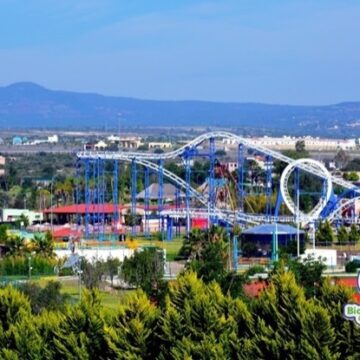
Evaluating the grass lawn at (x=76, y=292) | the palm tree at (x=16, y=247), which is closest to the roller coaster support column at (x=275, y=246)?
the grass lawn at (x=76, y=292)

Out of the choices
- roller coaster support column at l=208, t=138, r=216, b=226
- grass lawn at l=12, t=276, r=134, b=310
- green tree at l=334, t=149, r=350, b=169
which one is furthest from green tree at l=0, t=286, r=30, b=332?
green tree at l=334, t=149, r=350, b=169

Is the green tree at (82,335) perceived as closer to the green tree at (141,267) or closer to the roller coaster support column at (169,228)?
the green tree at (141,267)

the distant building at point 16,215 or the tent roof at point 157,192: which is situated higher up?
the tent roof at point 157,192

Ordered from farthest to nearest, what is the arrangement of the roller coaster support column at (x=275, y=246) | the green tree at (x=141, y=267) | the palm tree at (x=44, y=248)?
the roller coaster support column at (x=275, y=246)
the palm tree at (x=44, y=248)
the green tree at (x=141, y=267)

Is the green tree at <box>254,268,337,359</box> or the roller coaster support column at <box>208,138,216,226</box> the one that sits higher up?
the roller coaster support column at <box>208,138,216,226</box>

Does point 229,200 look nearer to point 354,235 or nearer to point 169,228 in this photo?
point 169,228

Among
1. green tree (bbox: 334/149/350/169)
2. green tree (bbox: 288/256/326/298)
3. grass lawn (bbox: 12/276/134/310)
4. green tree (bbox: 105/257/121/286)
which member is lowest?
grass lawn (bbox: 12/276/134/310)

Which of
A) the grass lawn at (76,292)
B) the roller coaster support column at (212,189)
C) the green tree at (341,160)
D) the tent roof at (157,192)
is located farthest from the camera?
the green tree at (341,160)

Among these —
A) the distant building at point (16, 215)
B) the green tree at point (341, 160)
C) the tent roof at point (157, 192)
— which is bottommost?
the distant building at point (16, 215)

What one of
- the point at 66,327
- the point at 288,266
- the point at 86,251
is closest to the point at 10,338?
the point at 66,327

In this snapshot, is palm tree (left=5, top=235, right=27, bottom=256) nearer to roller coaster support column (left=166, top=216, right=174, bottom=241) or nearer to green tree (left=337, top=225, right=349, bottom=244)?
roller coaster support column (left=166, top=216, right=174, bottom=241)

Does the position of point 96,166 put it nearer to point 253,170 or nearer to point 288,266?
point 253,170
